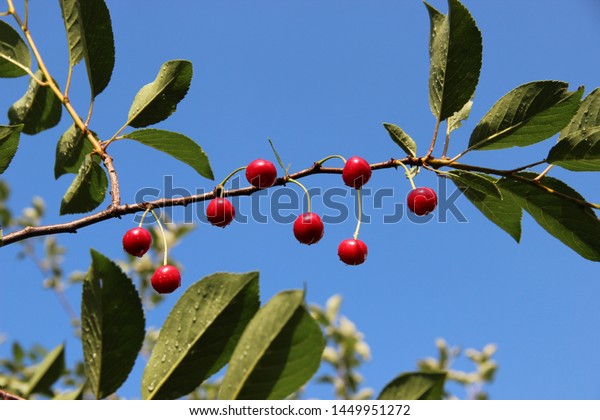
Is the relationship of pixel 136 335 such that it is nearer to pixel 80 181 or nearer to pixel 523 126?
pixel 80 181

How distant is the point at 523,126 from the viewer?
88.0 inches

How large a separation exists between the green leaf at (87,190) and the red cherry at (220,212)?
473mm

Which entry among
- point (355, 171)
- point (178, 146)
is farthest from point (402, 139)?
point (178, 146)

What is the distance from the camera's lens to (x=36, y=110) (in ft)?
9.56

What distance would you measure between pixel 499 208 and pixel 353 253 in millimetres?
693

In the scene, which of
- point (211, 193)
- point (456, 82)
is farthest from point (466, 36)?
point (211, 193)

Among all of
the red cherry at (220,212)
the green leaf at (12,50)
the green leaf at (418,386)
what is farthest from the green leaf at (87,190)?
the green leaf at (418,386)

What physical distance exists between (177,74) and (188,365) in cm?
158

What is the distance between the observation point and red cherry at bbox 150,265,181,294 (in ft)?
7.95

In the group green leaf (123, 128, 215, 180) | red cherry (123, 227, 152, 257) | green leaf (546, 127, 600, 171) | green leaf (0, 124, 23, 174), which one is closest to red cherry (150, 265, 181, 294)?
red cherry (123, 227, 152, 257)

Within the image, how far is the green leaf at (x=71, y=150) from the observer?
2641 millimetres

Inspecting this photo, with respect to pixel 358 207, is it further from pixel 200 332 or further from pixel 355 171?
pixel 200 332

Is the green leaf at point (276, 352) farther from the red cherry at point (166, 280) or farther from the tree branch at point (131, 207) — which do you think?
the red cherry at point (166, 280)

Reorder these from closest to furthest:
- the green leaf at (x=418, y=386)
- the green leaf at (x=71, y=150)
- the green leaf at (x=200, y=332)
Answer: the green leaf at (x=418, y=386) < the green leaf at (x=200, y=332) < the green leaf at (x=71, y=150)
